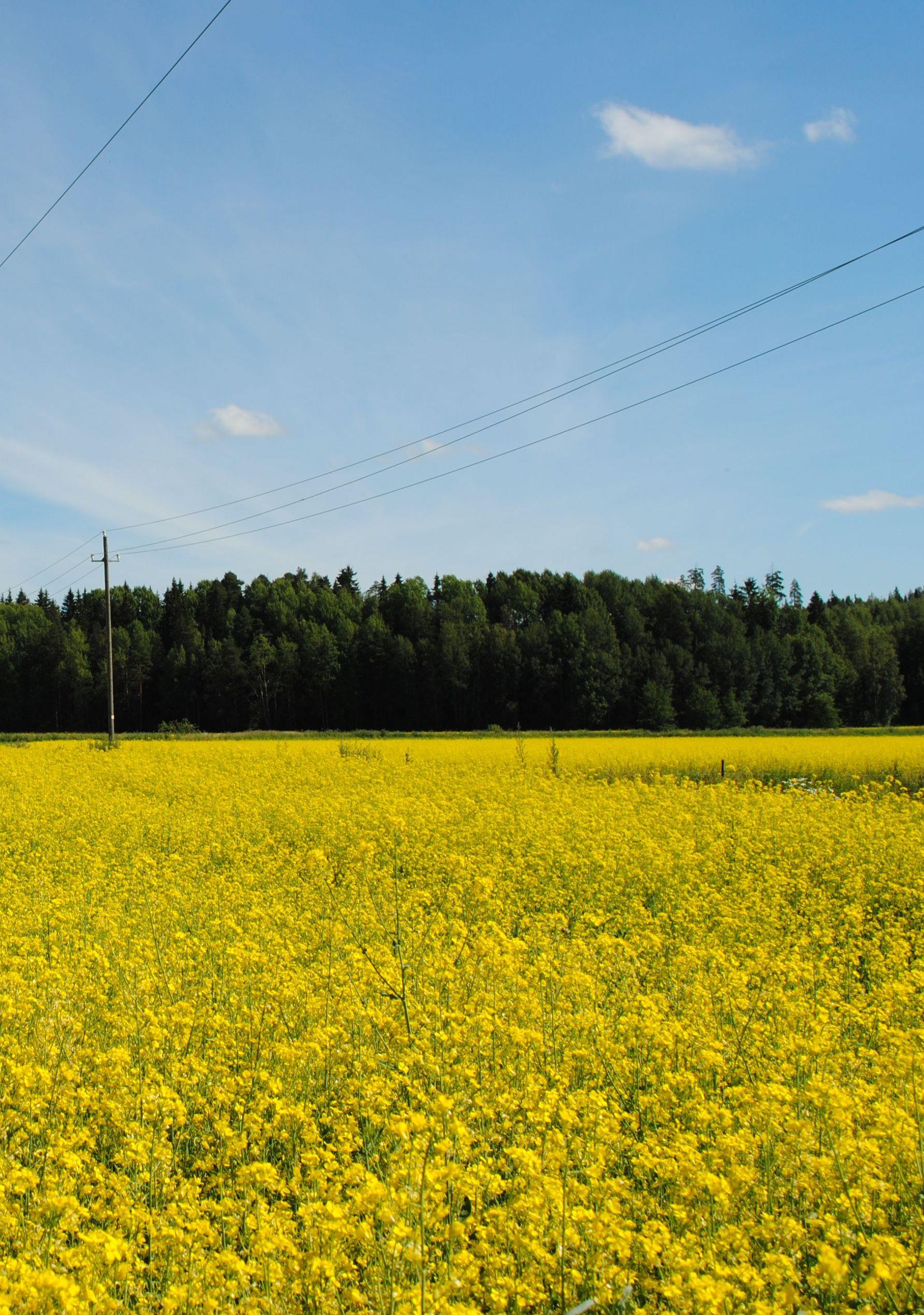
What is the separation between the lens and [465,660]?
66438 mm

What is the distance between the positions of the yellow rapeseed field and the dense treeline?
177 ft

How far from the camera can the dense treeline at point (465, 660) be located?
2562 inches

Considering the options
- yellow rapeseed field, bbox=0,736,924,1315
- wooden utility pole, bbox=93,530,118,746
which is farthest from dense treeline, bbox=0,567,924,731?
yellow rapeseed field, bbox=0,736,924,1315

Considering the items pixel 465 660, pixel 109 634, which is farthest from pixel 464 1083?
pixel 465 660

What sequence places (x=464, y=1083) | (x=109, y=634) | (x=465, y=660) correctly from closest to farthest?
(x=464, y=1083)
(x=109, y=634)
(x=465, y=660)

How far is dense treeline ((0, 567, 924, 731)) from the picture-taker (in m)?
65.1

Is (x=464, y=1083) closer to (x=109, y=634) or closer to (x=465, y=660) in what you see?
(x=109, y=634)

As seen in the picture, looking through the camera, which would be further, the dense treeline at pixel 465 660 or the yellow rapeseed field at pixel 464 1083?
the dense treeline at pixel 465 660

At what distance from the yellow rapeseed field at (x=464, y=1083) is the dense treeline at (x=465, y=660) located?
53.8m

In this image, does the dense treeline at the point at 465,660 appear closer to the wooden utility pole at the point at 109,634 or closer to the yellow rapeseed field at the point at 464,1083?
the wooden utility pole at the point at 109,634

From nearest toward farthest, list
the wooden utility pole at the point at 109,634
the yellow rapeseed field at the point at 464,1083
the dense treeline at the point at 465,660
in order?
1. the yellow rapeseed field at the point at 464,1083
2. the wooden utility pole at the point at 109,634
3. the dense treeline at the point at 465,660

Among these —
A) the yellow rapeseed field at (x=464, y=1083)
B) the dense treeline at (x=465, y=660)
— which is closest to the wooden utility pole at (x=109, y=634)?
the yellow rapeseed field at (x=464, y=1083)

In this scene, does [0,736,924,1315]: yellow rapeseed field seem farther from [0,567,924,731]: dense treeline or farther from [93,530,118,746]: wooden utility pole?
[0,567,924,731]: dense treeline

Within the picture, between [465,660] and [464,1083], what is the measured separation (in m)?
62.2
